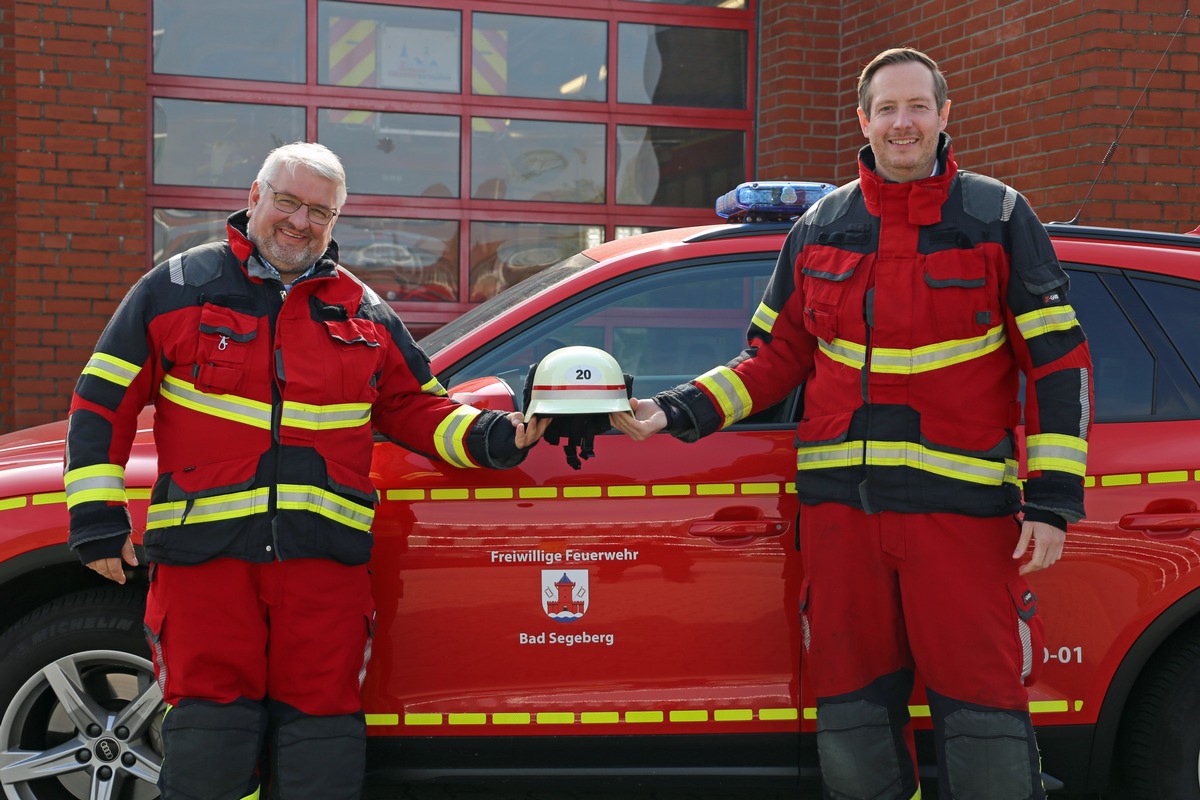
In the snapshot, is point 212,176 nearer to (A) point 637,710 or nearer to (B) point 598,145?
(B) point 598,145

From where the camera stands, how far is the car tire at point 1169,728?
3.10 metres

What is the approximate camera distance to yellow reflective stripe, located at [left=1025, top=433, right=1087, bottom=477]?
8.83ft

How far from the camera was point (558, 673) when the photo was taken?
10.1ft

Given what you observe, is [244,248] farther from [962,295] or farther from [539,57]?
[539,57]

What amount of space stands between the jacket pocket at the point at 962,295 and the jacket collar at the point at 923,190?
0.12 metres

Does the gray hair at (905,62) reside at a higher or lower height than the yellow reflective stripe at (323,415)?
higher

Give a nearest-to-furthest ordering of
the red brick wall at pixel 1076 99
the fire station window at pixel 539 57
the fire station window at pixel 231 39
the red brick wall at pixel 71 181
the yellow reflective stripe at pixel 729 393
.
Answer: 1. the yellow reflective stripe at pixel 729 393
2. the red brick wall at pixel 1076 99
3. the red brick wall at pixel 71 181
4. the fire station window at pixel 231 39
5. the fire station window at pixel 539 57

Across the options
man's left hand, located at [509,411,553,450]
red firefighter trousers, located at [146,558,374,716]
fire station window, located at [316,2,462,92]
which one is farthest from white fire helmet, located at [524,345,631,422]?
fire station window, located at [316,2,462,92]

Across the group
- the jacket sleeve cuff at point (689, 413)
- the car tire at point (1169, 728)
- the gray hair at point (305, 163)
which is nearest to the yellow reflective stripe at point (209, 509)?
the gray hair at point (305, 163)

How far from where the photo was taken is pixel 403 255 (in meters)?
7.48

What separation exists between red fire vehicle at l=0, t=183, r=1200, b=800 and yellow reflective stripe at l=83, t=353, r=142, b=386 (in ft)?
1.40

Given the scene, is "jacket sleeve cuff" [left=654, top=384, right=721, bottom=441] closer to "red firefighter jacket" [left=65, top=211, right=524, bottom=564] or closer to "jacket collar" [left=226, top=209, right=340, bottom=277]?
"red firefighter jacket" [left=65, top=211, right=524, bottom=564]

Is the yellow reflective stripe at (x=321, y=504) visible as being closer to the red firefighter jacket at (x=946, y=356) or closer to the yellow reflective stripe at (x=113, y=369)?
the yellow reflective stripe at (x=113, y=369)

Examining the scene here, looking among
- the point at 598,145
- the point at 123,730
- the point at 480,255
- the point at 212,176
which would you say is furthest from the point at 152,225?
the point at 123,730
